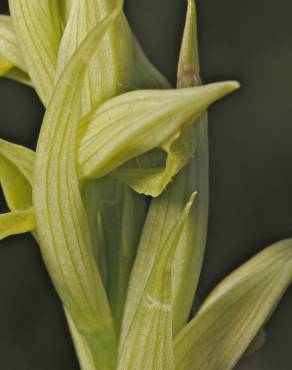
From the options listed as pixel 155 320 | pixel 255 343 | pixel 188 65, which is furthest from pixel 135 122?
pixel 255 343

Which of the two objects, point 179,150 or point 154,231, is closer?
point 179,150

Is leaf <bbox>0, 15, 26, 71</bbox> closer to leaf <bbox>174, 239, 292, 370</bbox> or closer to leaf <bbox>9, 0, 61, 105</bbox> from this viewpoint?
leaf <bbox>9, 0, 61, 105</bbox>

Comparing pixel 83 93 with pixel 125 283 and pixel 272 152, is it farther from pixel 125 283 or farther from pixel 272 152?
pixel 272 152

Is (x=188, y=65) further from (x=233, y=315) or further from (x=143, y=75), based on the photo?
(x=233, y=315)

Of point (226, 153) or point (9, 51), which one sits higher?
point (9, 51)

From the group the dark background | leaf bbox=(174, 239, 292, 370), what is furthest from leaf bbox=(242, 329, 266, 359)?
the dark background

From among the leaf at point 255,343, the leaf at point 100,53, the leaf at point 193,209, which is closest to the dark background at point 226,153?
the leaf at point 255,343
